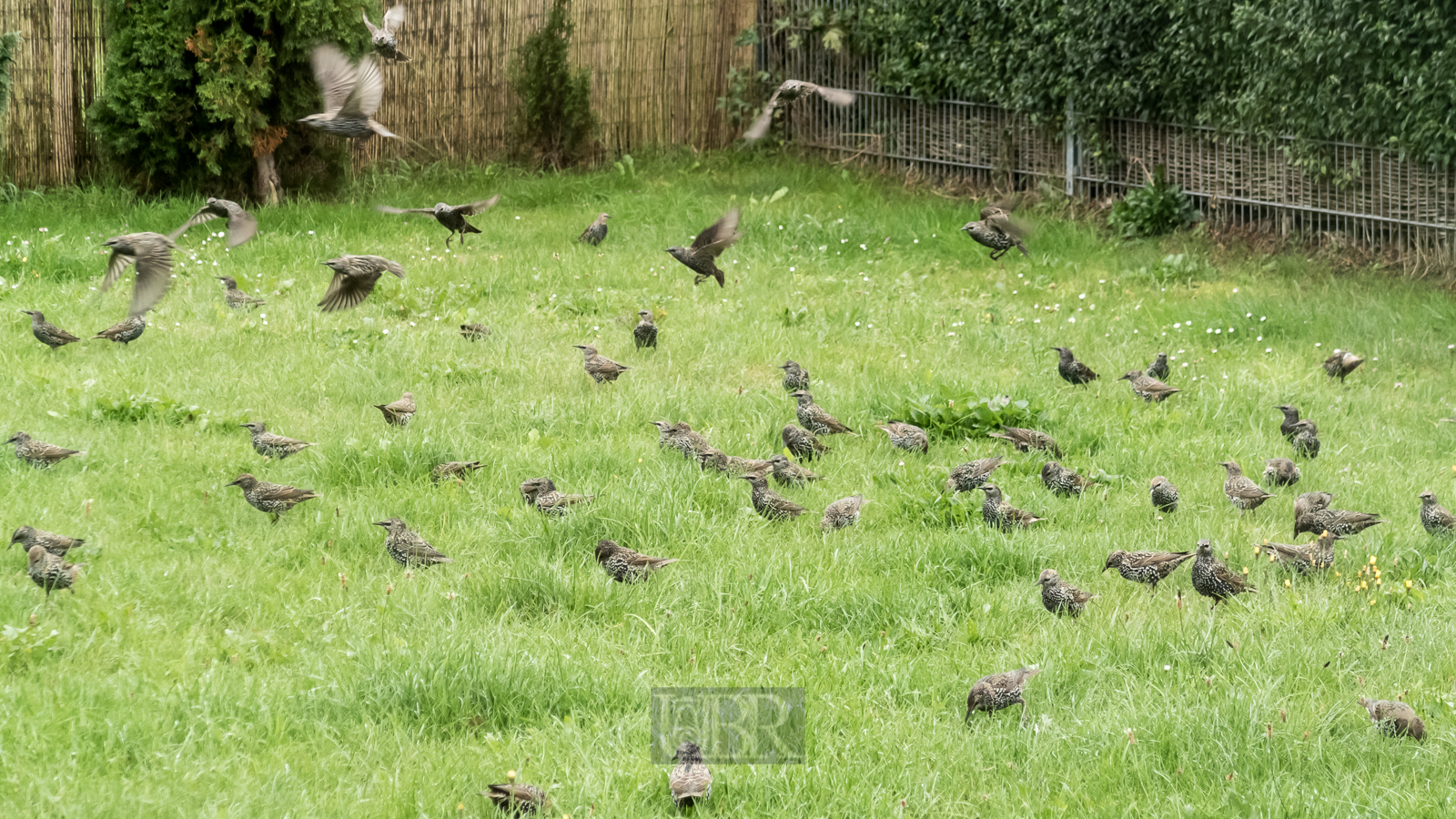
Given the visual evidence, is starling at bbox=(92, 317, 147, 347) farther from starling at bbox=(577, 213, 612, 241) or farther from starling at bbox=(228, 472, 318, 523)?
starling at bbox=(577, 213, 612, 241)

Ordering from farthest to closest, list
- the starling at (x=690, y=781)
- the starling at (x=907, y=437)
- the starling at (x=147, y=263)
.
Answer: the starling at (x=147, y=263) < the starling at (x=907, y=437) < the starling at (x=690, y=781)

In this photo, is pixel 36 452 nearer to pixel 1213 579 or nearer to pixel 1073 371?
pixel 1213 579

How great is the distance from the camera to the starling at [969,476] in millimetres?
7055

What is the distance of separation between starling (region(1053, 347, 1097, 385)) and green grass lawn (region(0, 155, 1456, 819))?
0.18 metres

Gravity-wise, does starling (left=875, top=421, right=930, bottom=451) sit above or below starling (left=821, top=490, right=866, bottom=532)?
above

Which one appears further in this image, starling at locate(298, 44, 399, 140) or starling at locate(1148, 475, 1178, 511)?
starling at locate(298, 44, 399, 140)

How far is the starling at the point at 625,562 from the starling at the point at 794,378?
9.63ft

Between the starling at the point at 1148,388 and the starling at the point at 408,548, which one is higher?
the starling at the point at 1148,388

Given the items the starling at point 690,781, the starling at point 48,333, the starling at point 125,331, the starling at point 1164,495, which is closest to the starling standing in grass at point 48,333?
the starling at point 48,333

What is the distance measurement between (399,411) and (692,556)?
2.65m

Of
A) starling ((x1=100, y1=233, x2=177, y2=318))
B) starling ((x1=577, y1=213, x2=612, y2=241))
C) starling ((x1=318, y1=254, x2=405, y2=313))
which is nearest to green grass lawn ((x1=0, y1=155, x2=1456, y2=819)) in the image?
starling ((x1=318, y1=254, x2=405, y2=313))

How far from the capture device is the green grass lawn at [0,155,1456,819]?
14.5 ft

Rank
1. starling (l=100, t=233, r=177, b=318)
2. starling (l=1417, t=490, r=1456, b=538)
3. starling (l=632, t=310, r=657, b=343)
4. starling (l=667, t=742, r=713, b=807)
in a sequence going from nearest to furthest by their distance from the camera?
starling (l=667, t=742, r=713, b=807)
starling (l=1417, t=490, r=1456, b=538)
starling (l=100, t=233, r=177, b=318)
starling (l=632, t=310, r=657, b=343)

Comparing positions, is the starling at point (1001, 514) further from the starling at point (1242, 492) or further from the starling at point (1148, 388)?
the starling at point (1148, 388)
